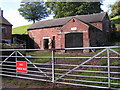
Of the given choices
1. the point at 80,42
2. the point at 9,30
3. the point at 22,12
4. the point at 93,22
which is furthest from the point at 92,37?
the point at 22,12

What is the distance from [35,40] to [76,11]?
60.1 feet

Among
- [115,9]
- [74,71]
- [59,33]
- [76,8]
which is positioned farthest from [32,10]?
[74,71]

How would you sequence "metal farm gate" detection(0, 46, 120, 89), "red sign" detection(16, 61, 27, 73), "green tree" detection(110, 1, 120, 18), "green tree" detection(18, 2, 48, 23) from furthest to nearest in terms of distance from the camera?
1. "green tree" detection(18, 2, 48, 23)
2. "green tree" detection(110, 1, 120, 18)
3. "red sign" detection(16, 61, 27, 73)
4. "metal farm gate" detection(0, 46, 120, 89)

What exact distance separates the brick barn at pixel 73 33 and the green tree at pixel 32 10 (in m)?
29.8

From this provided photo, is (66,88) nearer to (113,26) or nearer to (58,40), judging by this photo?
(58,40)

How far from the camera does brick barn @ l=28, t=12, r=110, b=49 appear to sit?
20.8m

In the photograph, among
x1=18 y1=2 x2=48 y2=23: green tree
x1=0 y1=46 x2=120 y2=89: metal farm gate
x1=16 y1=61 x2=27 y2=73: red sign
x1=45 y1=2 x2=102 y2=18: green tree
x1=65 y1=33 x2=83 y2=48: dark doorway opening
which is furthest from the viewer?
x1=18 y1=2 x2=48 y2=23: green tree

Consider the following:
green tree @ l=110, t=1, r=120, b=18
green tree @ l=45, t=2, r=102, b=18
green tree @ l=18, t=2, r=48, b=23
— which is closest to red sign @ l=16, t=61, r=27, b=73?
green tree @ l=45, t=2, r=102, b=18

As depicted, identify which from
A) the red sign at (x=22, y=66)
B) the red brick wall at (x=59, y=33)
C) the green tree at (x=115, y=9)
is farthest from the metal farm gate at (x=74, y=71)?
the green tree at (x=115, y=9)

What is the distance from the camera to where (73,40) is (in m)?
23.1

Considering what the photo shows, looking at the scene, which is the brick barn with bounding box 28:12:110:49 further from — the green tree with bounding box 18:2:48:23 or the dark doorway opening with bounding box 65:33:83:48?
the green tree with bounding box 18:2:48:23

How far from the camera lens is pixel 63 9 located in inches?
1670

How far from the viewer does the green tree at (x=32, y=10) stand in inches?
2301

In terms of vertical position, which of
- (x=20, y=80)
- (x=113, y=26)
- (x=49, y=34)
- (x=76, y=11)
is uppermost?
(x=76, y=11)
